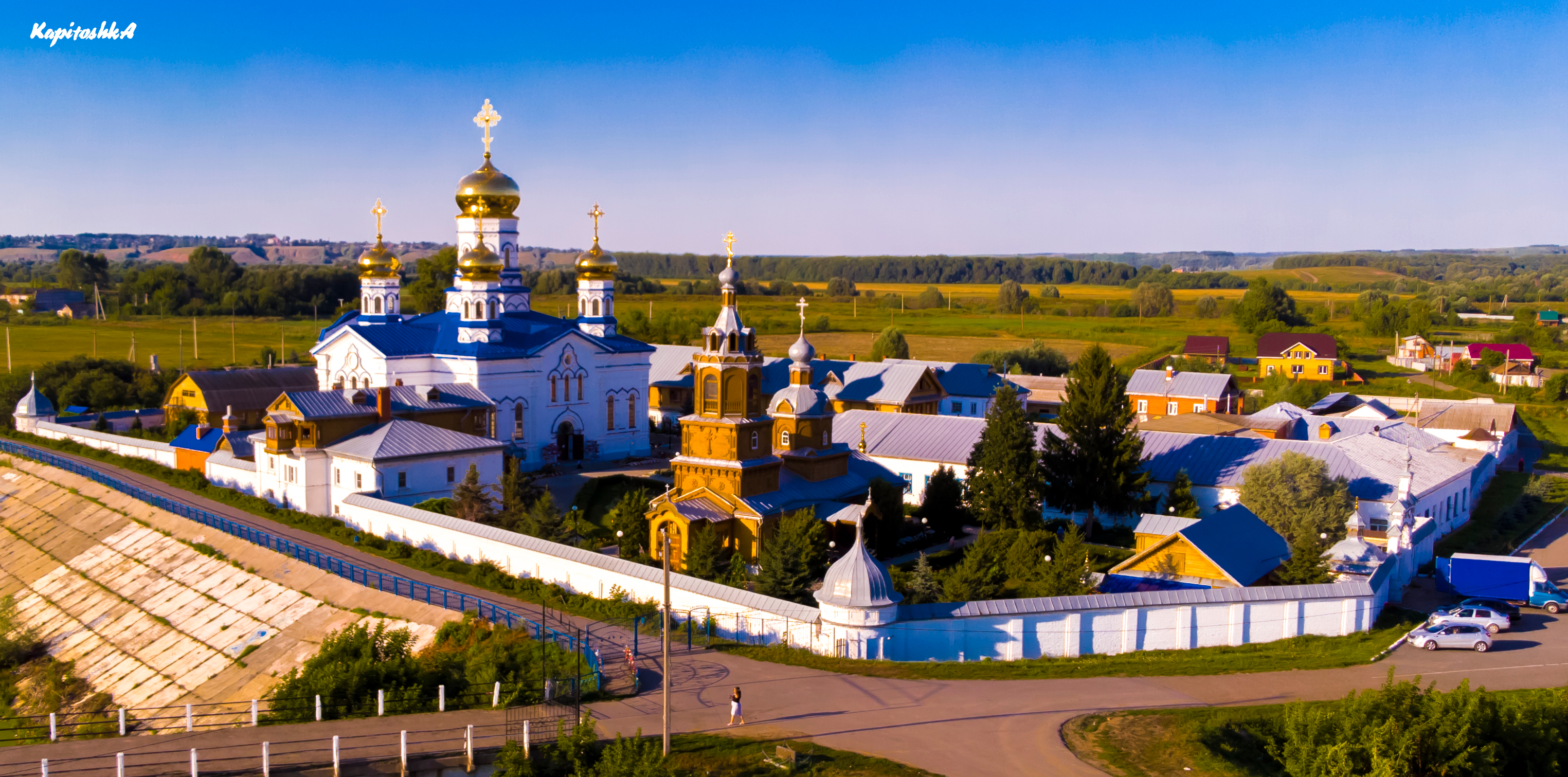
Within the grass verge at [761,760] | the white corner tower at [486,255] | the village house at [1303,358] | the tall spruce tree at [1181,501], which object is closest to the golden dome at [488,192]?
the white corner tower at [486,255]

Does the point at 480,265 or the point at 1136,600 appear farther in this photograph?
the point at 480,265

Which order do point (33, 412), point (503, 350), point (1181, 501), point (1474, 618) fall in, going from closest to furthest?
point (1474, 618), point (1181, 501), point (503, 350), point (33, 412)

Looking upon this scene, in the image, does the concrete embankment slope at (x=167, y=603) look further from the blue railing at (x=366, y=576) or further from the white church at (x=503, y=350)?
the white church at (x=503, y=350)

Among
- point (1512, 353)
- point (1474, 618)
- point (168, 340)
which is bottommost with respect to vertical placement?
point (1474, 618)

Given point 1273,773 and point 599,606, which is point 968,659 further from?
point 599,606

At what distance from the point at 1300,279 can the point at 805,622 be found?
188325 millimetres

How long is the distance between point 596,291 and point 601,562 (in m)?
22.1

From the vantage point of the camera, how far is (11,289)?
11594 centimetres

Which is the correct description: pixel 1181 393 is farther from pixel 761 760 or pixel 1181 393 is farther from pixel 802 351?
pixel 761 760

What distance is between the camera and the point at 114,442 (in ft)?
136

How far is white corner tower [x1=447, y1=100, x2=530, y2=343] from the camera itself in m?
39.0

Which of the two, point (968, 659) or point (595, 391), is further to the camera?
point (595, 391)

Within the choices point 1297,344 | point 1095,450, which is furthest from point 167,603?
point 1297,344

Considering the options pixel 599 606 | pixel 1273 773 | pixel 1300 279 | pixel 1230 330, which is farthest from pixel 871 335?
pixel 1300 279
